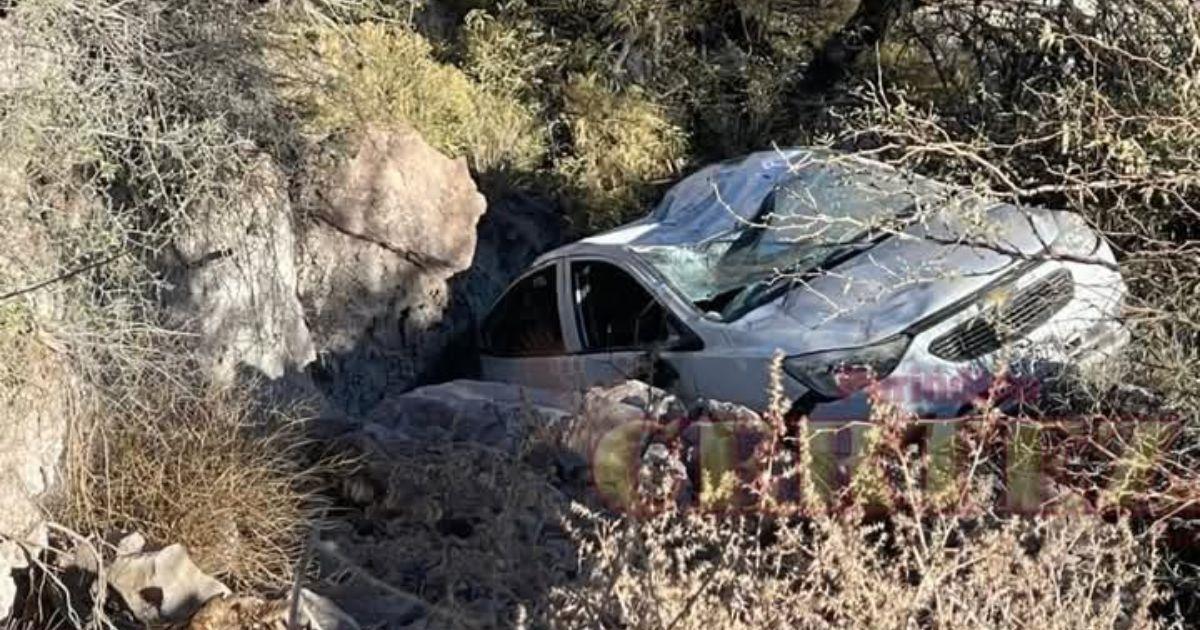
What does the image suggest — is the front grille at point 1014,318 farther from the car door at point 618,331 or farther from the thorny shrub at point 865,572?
the thorny shrub at point 865,572

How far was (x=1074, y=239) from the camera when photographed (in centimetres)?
770

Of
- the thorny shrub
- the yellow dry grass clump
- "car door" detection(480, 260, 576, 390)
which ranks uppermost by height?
the thorny shrub

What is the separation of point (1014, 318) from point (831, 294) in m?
1.00

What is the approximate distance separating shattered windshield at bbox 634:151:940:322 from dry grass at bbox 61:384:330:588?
8.35 feet

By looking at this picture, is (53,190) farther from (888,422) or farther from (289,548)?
(888,422)

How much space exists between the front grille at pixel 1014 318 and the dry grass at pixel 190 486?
10.2 feet

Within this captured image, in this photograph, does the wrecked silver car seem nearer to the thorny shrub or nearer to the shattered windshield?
the shattered windshield

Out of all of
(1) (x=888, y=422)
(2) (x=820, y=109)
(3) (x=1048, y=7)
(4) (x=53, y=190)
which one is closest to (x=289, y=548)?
(4) (x=53, y=190)

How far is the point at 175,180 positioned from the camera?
26.3 ft

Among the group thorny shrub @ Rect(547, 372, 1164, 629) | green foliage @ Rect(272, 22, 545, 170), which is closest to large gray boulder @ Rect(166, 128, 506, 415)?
green foliage @ Rect(272, 22, 545, 170)

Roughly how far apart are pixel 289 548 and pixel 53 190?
1815mm

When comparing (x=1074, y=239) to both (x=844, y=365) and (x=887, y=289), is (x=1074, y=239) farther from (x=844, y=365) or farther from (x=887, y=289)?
(x=844, y=365)

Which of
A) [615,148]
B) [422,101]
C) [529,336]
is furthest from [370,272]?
[615,148]

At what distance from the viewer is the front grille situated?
7.84 meters
